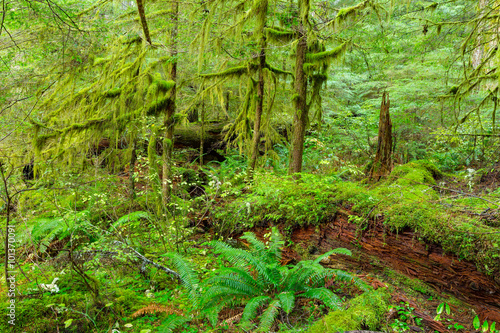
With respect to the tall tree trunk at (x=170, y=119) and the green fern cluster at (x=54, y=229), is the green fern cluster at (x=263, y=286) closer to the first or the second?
the green fern cluster at (x=54, y=229)

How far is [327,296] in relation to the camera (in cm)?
303

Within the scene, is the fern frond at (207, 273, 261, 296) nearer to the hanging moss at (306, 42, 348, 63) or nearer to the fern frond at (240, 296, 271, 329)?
the fern frond at (240, 296, 271, 329)

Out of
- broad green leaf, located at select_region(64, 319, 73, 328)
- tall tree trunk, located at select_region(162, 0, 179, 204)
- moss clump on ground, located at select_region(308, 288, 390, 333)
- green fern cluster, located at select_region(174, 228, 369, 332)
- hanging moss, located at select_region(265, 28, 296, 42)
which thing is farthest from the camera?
hanging moss, located at select_region(265, 28, 296, 42)

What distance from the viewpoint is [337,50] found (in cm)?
545

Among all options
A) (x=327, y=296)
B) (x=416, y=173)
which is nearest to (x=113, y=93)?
(x=327, y=296)

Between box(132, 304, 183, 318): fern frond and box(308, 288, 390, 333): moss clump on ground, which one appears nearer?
box(308, 288, 390, 333): moss clump on ground

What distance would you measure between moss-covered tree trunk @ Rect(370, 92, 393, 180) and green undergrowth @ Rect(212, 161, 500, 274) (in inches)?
14.2

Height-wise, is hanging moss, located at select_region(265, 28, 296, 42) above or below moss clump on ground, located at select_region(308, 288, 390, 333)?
above

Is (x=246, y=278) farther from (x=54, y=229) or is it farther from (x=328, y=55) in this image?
(x=328, y=55)

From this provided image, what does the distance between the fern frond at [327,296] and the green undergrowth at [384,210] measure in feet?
4.14

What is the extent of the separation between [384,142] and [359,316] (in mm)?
3936

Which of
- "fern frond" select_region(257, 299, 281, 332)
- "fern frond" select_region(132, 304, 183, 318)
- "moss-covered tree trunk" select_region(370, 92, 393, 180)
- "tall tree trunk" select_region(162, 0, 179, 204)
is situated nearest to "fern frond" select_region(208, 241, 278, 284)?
"fern frond" select_region(257, 299, 281, 332)

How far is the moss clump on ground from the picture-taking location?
8.53 feet

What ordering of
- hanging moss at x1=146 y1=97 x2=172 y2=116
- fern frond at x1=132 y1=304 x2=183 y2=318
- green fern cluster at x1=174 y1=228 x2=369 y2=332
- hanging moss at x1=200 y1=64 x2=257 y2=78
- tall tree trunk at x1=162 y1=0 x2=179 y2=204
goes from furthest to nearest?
hanging moss at x1=200 y1=64 x2=257 y2=78
hanging moss at x1=146 y1=97 x2=172 y2=116
tall tree trunk at x1=162 y1=0 x2=179 y2=204
green fern cluster at x1=174 y1=228 x2=369 y2=332
fern frond at x1=132 y1=304 x2=183 y2=318
